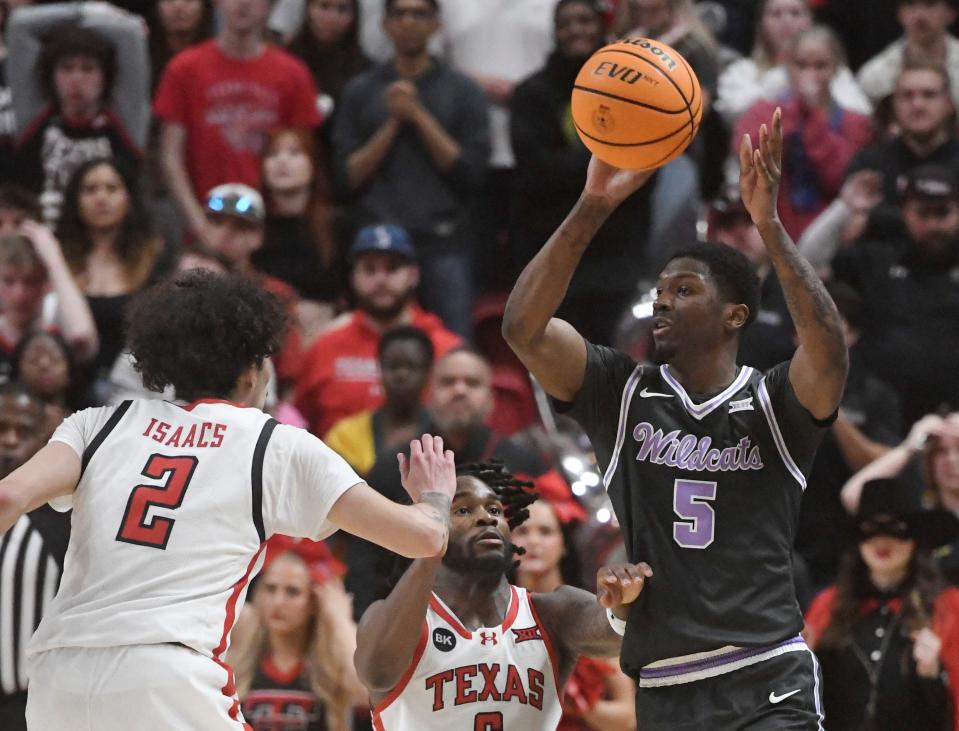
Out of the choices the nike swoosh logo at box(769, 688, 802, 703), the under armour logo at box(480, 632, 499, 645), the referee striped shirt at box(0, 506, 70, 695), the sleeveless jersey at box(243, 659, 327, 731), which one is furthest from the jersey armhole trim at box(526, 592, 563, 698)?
the referee striped shirt at box(0, 506, 70, 695)

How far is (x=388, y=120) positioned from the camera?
10.4m

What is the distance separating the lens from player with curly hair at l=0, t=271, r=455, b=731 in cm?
448

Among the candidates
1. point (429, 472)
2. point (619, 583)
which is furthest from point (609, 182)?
point (619, 583)

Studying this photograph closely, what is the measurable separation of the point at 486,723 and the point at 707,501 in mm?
1032

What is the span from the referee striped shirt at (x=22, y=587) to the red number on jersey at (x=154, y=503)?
114 inches

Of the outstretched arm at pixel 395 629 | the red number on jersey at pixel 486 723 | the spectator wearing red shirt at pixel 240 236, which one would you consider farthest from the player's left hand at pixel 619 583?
the spectator wearing red shirt at pixel 240 236

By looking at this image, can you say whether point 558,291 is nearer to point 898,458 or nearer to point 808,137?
point 898,458

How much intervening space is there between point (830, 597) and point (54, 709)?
464 cm

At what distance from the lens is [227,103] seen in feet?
34.9

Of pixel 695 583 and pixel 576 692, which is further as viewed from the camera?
pixel 576 692

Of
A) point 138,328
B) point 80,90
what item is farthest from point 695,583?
point 80,90

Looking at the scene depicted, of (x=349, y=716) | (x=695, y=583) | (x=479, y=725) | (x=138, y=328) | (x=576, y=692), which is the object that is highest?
(x=138, y=328)

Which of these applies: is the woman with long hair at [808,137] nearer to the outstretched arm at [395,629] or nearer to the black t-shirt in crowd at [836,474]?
the black t-shirt in crowd at [836,474]

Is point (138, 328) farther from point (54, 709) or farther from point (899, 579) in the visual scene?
point (899, 579)
